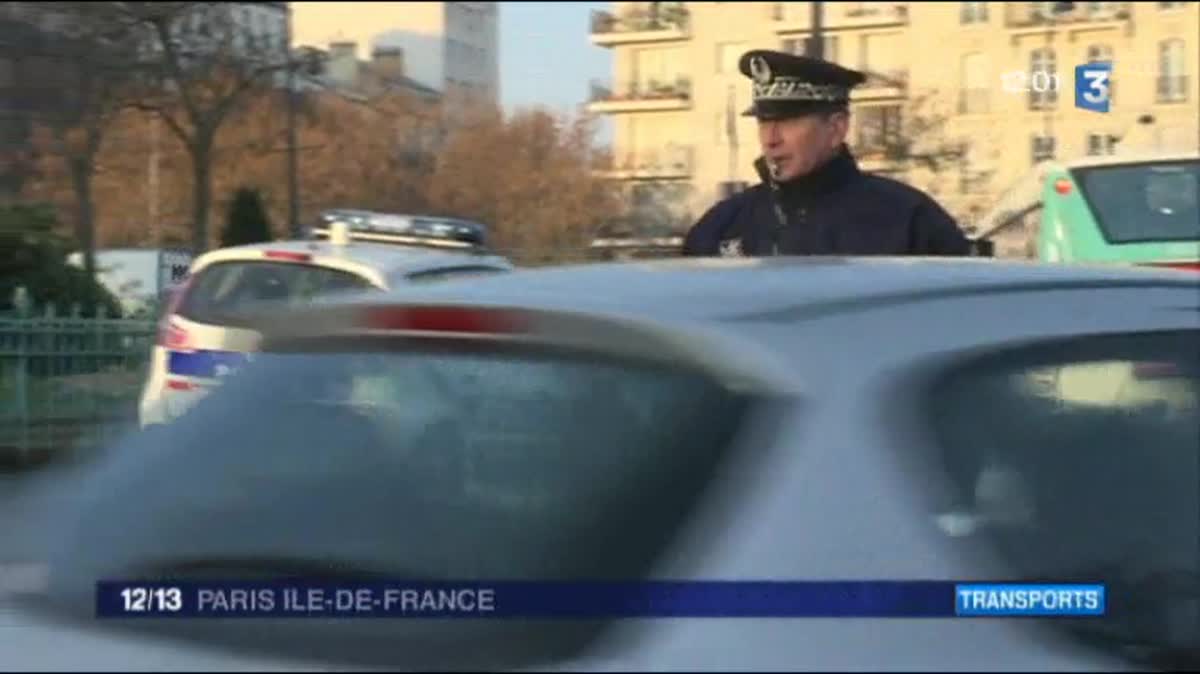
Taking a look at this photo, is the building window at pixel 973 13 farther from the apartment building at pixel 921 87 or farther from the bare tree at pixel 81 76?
the bare tree at pixel 81 76

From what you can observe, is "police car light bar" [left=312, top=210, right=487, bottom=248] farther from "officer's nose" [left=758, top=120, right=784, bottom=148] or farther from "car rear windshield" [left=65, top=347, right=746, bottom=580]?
"car rear windshield" [left=65, top=347, right=746, bottom=580]

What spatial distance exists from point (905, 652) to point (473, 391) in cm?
78

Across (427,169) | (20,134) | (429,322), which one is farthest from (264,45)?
Result: (429,322)

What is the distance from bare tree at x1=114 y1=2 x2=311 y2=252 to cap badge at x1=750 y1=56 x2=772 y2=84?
88.9 ft

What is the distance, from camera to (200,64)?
112 ft

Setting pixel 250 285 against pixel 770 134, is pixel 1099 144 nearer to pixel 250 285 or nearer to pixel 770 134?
pixel 250 285

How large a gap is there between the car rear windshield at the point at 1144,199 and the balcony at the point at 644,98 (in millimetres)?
48272

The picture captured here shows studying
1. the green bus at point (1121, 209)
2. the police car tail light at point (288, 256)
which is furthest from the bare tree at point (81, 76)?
the police car tail light at point (288, 256)

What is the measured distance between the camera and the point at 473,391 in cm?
288

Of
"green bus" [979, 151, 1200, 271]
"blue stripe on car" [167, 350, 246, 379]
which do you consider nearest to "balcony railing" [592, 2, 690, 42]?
"green bus" [979, 151, 1200, 271]

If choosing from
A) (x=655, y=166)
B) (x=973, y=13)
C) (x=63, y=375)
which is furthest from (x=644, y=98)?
(x=63, y=375)

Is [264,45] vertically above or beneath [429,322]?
above

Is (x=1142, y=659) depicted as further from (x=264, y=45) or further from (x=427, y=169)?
(x=427, y=169)

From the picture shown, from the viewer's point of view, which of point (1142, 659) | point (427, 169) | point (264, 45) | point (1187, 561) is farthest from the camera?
point (427, 169)
